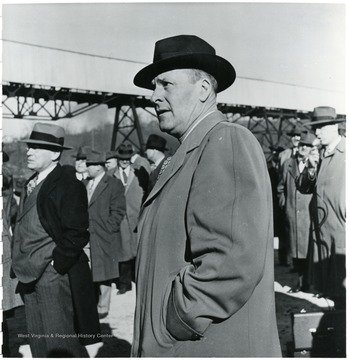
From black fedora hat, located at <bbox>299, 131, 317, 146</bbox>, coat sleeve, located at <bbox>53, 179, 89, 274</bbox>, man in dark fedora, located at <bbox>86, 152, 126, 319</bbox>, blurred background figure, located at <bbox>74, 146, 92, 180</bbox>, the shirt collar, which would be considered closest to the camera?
coat sleeve, located at <bbox>53, 179, 89, 274</bbox>

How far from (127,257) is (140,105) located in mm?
6567

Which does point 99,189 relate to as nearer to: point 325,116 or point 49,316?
point 49,316

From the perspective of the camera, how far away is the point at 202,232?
1.36 metres

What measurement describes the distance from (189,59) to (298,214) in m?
4.29

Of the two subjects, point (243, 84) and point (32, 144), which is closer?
point (32, 144)

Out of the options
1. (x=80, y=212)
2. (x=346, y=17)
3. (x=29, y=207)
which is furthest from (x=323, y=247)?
(x=29, y=207)

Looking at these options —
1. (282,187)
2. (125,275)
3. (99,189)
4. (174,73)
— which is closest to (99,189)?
(99,189)

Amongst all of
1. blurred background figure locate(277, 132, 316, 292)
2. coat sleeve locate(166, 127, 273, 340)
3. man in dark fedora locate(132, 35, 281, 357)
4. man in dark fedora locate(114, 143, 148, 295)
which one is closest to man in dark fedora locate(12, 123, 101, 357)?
man in dark fedora locate(132, 35, 281, 357)

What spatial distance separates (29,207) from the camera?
9.38 feet

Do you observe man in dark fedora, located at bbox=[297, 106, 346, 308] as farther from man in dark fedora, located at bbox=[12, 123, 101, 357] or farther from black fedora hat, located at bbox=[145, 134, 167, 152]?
man in dark fedora, located at bbox=[12, 123, 101, 357]

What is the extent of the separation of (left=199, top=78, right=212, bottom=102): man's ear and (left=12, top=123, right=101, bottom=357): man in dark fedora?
1552mm

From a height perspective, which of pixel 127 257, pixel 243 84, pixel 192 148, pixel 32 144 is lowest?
pixel 127 257

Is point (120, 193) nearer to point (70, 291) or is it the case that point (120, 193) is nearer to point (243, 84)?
point (70, 291)

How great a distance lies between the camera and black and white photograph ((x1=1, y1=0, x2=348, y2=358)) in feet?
4.46
